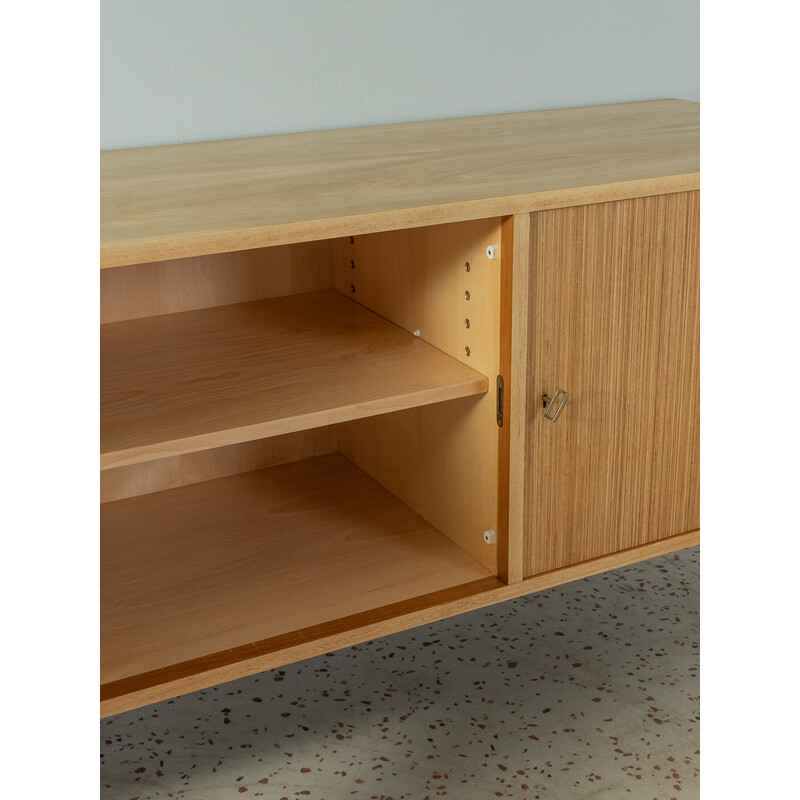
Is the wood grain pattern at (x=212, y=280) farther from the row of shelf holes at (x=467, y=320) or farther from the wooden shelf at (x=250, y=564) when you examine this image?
the row of shelf holes at (x=467, y=320)

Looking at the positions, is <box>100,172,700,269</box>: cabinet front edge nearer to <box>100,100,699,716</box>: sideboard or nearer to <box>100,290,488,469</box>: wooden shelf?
<box>100,100,699,716</box>: sideboard

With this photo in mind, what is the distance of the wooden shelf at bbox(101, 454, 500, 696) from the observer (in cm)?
122

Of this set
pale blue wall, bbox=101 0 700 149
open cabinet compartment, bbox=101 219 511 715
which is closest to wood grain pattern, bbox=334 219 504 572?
open cabinet compartment, bbox=101 219 511 715

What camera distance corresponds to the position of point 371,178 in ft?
4.17

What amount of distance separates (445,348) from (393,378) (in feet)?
0.38

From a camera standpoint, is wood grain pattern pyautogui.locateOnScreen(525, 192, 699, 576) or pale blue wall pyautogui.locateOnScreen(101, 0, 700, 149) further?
pale blue wall pyautogui.locateOnScreen(101, 0, 700, 149)

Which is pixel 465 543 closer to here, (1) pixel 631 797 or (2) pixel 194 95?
(1) pixel 631 797

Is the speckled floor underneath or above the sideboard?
underneath

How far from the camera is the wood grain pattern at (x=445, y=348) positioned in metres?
1.25

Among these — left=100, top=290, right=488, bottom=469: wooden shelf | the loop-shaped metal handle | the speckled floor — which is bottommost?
the speckled floor

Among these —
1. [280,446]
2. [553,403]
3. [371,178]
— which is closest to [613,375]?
[553,403]

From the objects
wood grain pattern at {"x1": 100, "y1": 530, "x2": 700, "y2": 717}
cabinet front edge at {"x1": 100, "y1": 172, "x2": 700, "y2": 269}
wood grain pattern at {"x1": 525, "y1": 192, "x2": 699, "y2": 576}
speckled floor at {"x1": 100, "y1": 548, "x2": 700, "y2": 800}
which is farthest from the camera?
speckled floor at {"x1": 100, "y1": 548, "x2": 700, "y2": 800}

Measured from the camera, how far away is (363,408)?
1.20 m
